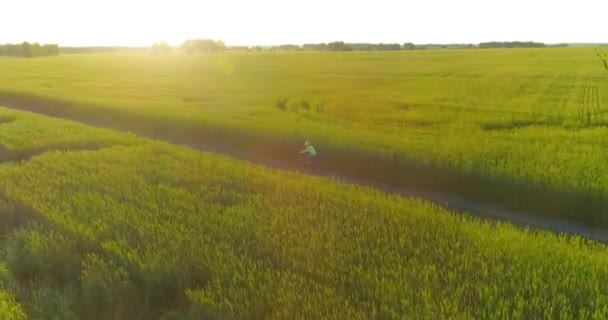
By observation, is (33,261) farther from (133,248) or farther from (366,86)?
(366,86)

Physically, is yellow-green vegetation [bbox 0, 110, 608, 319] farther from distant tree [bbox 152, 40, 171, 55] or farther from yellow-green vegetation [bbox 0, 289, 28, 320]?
distant tree [bbox 152, 40, 171, 55]

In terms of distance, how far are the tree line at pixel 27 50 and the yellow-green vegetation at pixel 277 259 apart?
137863 mm

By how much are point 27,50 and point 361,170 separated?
454ft

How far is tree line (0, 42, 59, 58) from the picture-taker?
413ft

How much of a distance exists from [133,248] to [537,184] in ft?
25.1

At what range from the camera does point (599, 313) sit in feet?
14.2

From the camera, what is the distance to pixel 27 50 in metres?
125

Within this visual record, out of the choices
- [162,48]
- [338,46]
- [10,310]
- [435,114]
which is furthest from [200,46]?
[10,310]

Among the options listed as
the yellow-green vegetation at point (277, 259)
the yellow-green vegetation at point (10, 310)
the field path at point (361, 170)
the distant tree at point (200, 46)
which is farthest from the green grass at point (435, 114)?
the distant tree at point (200, 46)

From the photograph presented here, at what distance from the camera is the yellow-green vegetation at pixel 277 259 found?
15.5 feet

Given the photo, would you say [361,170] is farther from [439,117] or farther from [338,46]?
[338,46]

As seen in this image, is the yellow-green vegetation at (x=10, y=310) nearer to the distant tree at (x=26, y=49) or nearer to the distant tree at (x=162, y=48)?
the distant tree at (x=162, y=48)

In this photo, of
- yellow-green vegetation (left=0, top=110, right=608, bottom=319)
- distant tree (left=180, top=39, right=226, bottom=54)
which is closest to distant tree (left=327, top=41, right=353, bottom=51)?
distant tree (left=180, top=39, right=226, bottom=54)

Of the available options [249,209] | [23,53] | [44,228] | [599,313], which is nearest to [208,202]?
[249,209]
